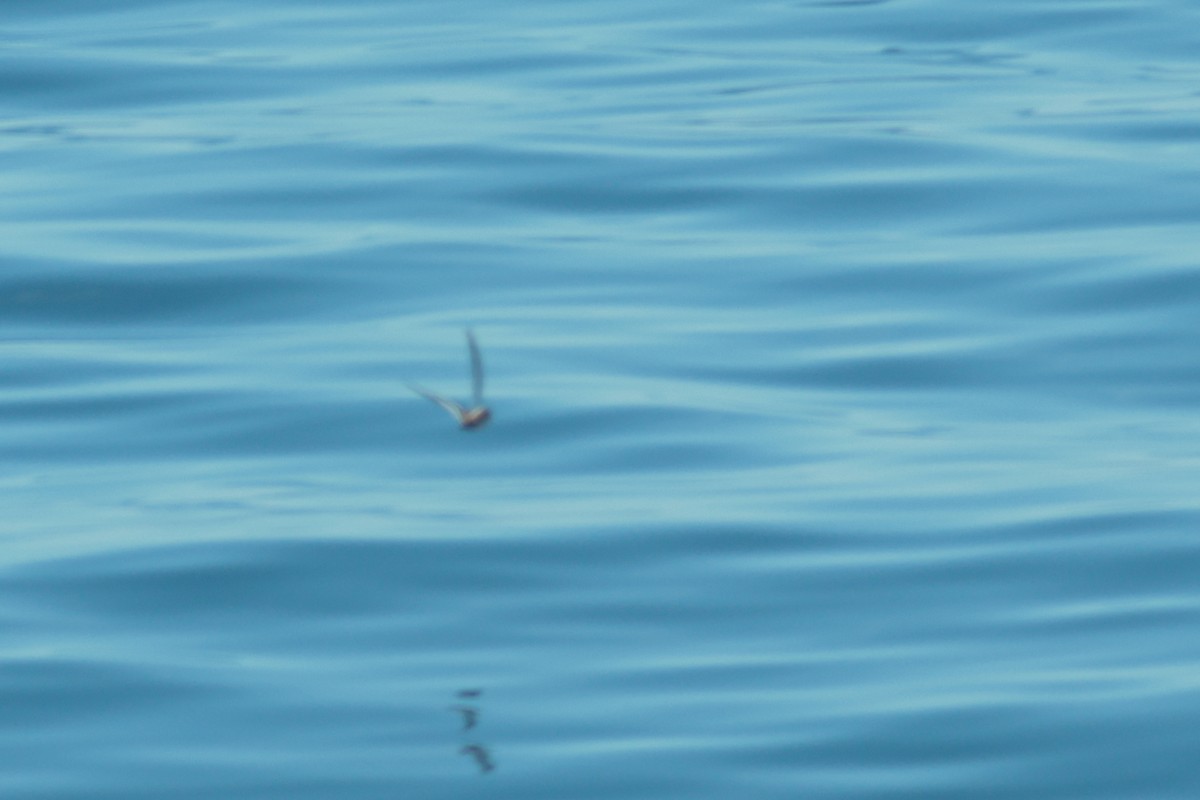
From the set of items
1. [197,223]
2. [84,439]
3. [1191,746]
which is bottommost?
[1191,746]

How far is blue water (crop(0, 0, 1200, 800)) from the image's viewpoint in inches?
272

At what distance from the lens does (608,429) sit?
31.3 feet

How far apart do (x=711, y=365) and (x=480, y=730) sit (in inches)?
146

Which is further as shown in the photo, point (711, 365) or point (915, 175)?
point (915, 175)

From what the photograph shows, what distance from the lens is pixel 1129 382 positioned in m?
10.1

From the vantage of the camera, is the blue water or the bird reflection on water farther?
the blue water

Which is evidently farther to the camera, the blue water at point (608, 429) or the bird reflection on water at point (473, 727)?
the blue water at point (608, 429)

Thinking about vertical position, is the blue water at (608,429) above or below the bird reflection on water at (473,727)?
above

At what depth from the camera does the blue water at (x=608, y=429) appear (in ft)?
22.6

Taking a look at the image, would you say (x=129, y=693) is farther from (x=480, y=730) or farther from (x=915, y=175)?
(x=915, y=175)

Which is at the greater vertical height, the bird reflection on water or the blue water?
the blue water

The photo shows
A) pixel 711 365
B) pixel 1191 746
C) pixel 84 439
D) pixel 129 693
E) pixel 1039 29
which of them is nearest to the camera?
pixel 1191 746

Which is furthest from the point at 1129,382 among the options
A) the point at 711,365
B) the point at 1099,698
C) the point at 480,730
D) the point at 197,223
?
the point at 197,223

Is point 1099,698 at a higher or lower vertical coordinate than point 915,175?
lower
